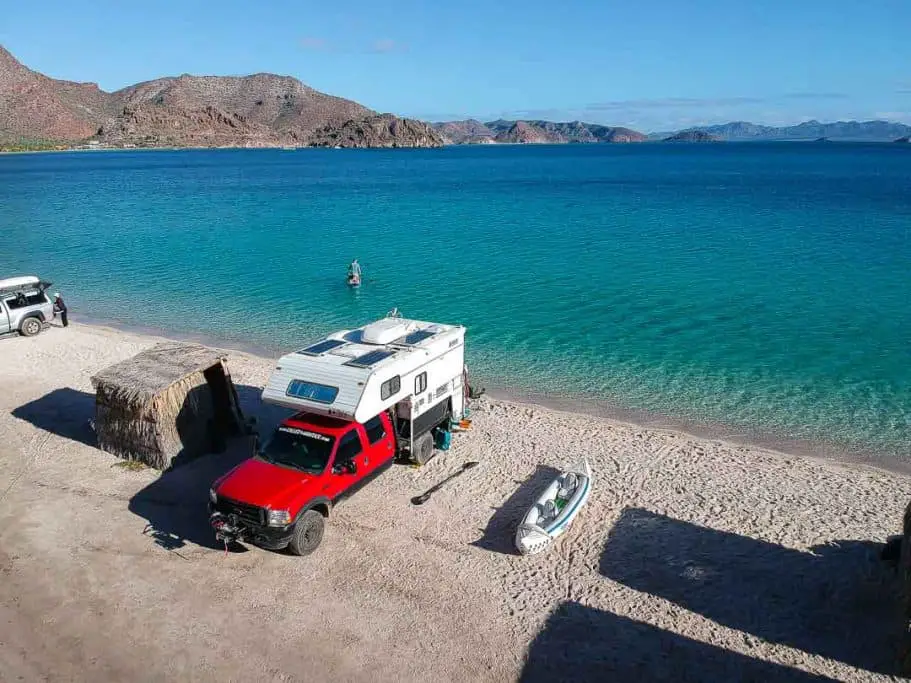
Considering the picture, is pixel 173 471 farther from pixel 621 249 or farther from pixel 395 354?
pixel 621 249

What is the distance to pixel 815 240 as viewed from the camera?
4644cm

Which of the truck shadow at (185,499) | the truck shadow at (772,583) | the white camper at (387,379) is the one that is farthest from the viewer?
the white camper at (387,379)

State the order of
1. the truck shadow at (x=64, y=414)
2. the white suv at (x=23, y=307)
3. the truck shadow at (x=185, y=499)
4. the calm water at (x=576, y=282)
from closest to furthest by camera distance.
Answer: the truck shadow at (x=185, y=499) → the truck shadow at (x=64, y=414) → the calm water at (x=576, y=282) → the white suv at (x=23, y=307)

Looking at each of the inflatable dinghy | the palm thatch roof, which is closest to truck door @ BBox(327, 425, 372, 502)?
the inflatable dinghy

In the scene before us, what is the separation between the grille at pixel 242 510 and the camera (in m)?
10.6

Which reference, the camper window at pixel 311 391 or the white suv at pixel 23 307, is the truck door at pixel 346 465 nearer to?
the camper window at pixel 311 391

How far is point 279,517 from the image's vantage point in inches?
419

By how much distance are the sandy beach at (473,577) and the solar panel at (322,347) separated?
10.2 feet

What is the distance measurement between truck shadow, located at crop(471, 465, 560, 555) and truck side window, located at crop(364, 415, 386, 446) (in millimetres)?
2750

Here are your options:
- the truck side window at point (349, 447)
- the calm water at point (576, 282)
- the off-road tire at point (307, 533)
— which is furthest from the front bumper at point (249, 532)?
the calm water at point (576, 282)

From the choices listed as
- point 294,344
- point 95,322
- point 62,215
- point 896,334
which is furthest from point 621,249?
point 62,215

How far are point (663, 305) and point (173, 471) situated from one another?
2319 centimetres

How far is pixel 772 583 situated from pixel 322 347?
959 centimetres

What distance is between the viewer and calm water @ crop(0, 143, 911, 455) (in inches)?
822
